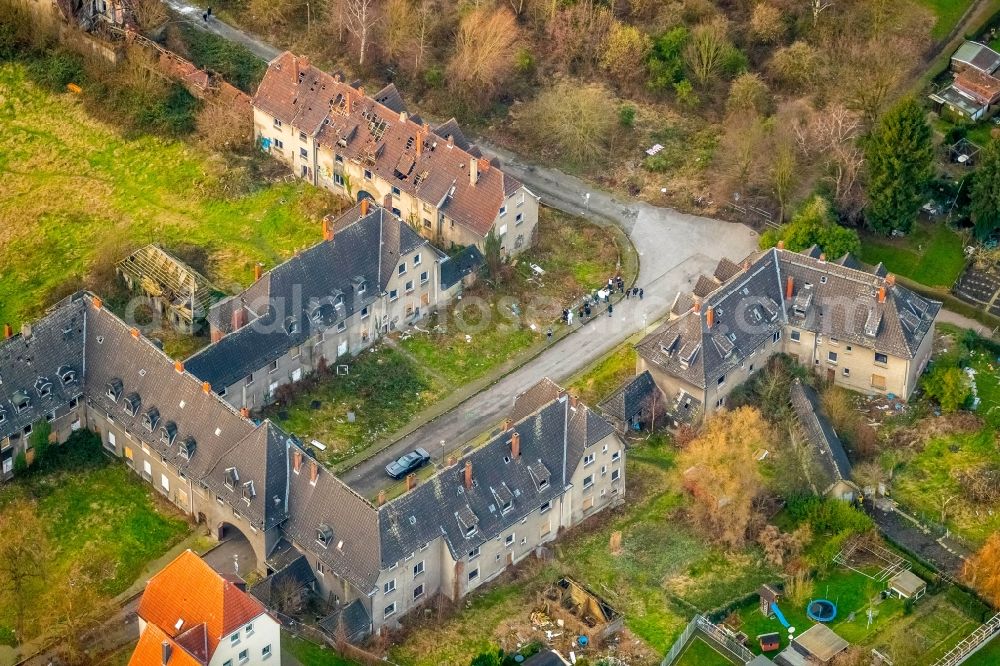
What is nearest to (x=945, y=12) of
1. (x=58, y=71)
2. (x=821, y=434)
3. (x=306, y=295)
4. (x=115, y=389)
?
(x=821, y=434)

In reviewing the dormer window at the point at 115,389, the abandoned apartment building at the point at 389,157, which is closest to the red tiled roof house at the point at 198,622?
the dormer window at the point at 115,389

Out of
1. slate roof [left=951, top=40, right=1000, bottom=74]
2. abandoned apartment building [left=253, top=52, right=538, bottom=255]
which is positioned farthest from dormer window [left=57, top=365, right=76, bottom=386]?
slate roof [left=951, top=40, right=1000, bottom=74]

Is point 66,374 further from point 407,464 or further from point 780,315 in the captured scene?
point 780,315

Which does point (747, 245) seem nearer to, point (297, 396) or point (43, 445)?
point (297, 396)

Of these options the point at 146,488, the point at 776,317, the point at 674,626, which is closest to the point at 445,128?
the point at 776,317

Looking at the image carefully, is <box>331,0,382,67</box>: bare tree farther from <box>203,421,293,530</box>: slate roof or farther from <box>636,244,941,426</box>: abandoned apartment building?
<box>203,421,293,530</box>: slate roof

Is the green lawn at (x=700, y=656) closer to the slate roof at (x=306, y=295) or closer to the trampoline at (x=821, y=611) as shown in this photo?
the trampoline at (x=821, y=611)
